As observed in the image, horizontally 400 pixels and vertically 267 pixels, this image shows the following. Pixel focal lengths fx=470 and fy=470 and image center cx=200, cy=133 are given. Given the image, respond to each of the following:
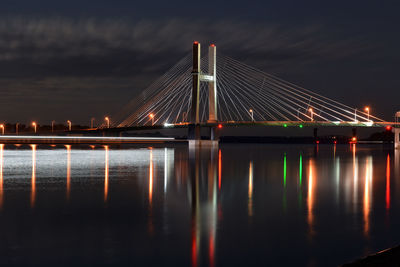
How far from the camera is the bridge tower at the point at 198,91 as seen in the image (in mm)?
61094

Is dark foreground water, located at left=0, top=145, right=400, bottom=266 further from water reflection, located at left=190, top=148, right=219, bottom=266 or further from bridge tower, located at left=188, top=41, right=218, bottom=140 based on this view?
bridge tower, located at left=188, top=41, right=218, bottom=140

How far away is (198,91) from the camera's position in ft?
203

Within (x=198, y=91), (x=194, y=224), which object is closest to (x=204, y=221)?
(x=194, y=224)

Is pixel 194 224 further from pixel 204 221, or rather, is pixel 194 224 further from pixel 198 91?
pixel 198 91

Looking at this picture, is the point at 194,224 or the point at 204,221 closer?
the point at 194,224

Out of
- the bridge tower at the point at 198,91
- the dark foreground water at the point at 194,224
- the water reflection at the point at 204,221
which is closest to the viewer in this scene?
the dark foreground water at the point at 194,224

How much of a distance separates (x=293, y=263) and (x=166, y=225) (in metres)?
3.04

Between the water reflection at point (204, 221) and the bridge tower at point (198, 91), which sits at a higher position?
the bridge tower at point (198, 91)

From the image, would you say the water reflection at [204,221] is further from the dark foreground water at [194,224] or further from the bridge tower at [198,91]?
the bridge tower at [198,91]

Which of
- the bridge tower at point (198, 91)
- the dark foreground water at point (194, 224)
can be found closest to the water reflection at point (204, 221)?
the dark foreground water at point (194, 224)

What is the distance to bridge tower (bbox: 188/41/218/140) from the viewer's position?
6109 centimetres

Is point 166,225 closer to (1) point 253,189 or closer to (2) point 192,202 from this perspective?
(2) point 192,202

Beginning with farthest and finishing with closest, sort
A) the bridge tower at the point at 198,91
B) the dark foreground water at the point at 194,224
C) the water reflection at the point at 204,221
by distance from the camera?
the bridge tower at the point at 198,91 < the water reflection at the point at 204,221 < the dark foreground water at the point at 194,224

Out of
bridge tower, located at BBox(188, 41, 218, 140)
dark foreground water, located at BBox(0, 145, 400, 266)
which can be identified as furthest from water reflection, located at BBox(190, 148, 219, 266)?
bridge tower, located at BBox(188, 41, 218, 140)
